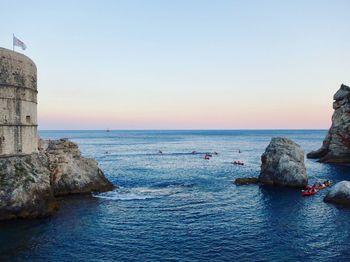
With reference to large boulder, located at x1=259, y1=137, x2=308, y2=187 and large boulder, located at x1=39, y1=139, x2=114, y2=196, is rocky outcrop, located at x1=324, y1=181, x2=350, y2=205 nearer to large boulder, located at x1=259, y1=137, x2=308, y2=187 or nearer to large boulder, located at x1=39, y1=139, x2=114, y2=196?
large boulder, located at x1=259, y1=137, x2=308, y2=187

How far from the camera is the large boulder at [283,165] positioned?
5188 centimetres

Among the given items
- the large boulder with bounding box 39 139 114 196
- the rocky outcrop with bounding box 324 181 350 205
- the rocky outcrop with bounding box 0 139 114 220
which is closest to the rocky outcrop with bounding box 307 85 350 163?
the rocky outcrop with bounding box 324 181 350 205

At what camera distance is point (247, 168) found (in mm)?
75688

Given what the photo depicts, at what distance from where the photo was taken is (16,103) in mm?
38062

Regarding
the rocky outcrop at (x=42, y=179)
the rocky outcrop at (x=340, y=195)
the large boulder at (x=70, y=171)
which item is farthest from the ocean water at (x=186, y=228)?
the large boulder at (x=70, y=171)

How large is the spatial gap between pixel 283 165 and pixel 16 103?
3647 centimetres

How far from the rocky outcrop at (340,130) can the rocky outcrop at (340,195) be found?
41936 mm

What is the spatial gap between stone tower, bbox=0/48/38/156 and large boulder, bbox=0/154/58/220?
1.56 meters

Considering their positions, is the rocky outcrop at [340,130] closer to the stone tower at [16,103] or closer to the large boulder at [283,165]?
the large boulder at [283,165]

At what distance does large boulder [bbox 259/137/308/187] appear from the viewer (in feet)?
170

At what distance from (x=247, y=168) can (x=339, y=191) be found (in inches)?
1326

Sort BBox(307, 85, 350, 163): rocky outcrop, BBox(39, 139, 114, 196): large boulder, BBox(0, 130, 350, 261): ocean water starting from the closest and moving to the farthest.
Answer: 1. BBox(0, 130, 350, 261): ocean water
2. BBox(39, 139, 114, 196): large boulder
3. BBox(307, 85, 350, 163): rocky outcrop

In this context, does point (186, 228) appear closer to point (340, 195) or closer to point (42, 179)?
point (42, 179)

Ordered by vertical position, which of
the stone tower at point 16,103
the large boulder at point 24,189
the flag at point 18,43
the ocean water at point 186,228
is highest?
the flag at point 18,43
